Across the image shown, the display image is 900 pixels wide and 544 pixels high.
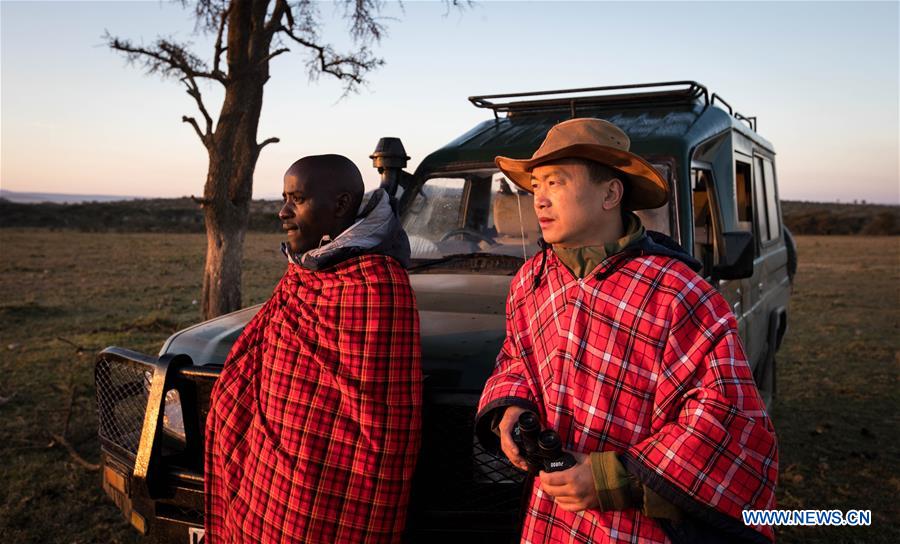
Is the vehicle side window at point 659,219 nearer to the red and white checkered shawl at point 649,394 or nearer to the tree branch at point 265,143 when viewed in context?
the red and white checkered shawl at point 649,394

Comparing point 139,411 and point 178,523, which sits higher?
point 139,411

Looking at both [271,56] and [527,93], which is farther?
[271,56]

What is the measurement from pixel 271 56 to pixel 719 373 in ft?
22.4

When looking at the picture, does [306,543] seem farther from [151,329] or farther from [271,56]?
[151,329]

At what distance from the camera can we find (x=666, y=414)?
1691 millimetres

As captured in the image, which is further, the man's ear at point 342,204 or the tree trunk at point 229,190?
the tree trunk at point 229,190

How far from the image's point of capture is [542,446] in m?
1.67

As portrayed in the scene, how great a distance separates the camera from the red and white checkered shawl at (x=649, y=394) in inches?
62.7

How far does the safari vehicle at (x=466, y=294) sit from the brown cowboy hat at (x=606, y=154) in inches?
34.4

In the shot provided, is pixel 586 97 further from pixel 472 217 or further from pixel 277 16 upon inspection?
pixel 277 16

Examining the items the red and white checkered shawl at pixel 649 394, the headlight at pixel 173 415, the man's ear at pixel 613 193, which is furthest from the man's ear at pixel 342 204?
the headlight at pixel 173 415

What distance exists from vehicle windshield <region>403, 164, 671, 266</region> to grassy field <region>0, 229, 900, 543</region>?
2.15m

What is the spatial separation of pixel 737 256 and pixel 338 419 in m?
1.88

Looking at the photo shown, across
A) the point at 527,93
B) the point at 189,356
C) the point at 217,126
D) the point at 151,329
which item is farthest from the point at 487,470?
the point at 151,329
